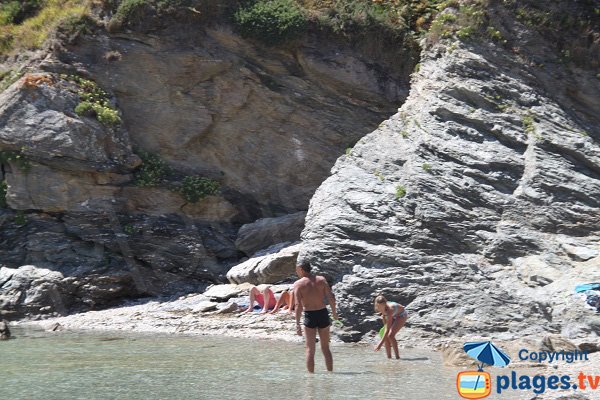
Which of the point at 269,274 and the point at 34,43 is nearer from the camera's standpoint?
the point at 269,274

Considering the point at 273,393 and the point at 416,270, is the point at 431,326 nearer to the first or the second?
the point at 416,270

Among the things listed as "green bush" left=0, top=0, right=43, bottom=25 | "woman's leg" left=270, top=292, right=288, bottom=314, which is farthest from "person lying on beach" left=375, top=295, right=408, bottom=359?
"green bush" left=0, top=0, right=43, bottom=25

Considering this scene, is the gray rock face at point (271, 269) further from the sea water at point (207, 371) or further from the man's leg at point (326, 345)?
the man's leg at point (326, 345)

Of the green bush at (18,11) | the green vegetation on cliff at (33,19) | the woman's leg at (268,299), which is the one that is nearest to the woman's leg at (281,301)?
the woman's leg at (268,299)

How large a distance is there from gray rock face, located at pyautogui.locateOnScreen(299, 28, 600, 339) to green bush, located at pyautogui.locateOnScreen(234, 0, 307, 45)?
4.76 meters

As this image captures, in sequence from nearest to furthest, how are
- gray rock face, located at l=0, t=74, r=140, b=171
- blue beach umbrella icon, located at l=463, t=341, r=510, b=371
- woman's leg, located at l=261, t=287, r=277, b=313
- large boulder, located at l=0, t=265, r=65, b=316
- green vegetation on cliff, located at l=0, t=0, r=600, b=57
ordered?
blue beach umbrella icon, located at l=463, t=341, r=510, b=371
woman's leg, located at l=261, t=287, r=277, b=313
large boulder, located at l=0, t=265, r=65, b=316
gray rock face, located at l=0, t=74, r=140, b=171
green vegetation on cliff, located at l=0, t=0, r=600, b=57

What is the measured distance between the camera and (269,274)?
55.3ft

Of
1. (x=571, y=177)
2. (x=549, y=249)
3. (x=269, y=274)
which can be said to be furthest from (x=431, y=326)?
(x=269, y=274)

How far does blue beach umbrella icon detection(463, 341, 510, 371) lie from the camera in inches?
360

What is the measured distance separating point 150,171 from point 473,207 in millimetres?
8317

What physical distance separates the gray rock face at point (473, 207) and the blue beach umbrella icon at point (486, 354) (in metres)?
2.53

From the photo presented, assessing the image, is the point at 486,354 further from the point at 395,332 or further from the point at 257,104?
the point at 257,104

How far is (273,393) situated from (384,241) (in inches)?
207

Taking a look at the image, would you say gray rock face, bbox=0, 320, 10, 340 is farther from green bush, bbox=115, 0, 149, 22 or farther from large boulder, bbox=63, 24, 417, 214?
green bush, bbox=115, 0, 149, 22
